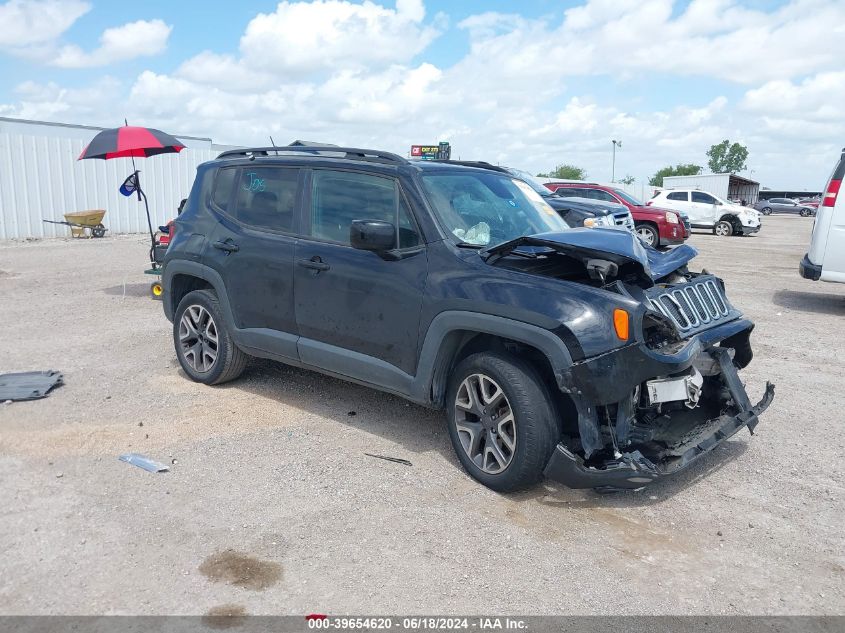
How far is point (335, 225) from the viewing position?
17.1 ft

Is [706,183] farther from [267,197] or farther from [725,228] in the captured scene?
[267,197]

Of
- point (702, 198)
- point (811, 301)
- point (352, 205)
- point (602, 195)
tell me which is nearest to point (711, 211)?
point (702, 198)

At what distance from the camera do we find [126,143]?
1056cm

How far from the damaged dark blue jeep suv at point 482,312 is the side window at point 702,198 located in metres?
26.1

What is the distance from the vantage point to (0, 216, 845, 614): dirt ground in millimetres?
3314

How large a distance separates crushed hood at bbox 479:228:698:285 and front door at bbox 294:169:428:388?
0.59 meters

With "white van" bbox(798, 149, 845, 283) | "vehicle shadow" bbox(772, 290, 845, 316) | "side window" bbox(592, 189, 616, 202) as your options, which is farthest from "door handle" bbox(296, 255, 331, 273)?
"side window" bbox(592, 189, 616, 202)

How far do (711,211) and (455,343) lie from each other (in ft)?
90.5


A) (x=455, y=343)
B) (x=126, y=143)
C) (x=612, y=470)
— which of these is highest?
(x=126, y=143)

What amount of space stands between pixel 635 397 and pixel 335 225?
7.82ft

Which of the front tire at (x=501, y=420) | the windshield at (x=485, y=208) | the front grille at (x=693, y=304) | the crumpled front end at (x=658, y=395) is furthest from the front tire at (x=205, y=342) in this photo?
the front grille at (x=693, y=304)

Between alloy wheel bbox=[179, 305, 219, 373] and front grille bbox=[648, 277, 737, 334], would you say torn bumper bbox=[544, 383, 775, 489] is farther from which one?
alloy wheel bbox=[179, 305, 219, 373]

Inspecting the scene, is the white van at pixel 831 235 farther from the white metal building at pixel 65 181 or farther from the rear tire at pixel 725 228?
the rear tire at pixel 725 228

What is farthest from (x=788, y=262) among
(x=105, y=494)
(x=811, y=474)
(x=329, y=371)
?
(x=105, y=494)
